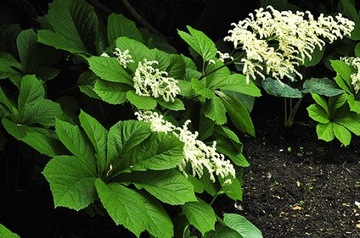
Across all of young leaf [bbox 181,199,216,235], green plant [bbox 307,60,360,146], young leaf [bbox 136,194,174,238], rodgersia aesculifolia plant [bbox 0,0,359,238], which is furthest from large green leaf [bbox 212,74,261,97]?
green plant [bbox 307,60,360,146]

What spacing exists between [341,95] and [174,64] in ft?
3.83

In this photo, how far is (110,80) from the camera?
6.44 ft

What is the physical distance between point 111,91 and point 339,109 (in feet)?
4.72

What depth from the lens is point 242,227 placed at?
7.66ft

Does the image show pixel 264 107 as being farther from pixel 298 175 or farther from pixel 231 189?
pixel 231 189

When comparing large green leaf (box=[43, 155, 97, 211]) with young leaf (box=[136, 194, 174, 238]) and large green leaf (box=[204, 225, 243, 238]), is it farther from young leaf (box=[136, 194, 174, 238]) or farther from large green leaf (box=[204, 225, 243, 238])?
large green leaf (box=[204, 225, 243, 238])

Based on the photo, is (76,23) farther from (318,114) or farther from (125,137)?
(318,114)

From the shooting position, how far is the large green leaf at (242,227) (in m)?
2.32

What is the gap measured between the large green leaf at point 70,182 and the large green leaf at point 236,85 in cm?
66

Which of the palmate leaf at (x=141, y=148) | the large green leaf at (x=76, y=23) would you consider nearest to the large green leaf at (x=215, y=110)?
the palmate leaf at (x=141, y=148)

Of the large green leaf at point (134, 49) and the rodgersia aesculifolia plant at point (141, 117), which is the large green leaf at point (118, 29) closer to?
the rodgersia aesculifolia plant at point (141, 117)

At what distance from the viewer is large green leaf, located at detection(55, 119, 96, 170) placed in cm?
179

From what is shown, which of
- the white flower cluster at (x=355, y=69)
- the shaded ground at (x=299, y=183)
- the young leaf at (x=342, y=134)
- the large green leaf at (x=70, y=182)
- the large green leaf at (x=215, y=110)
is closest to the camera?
the large green leaf at (x=70, y=182)

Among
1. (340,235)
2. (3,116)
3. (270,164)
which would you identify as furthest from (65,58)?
(340,235)
